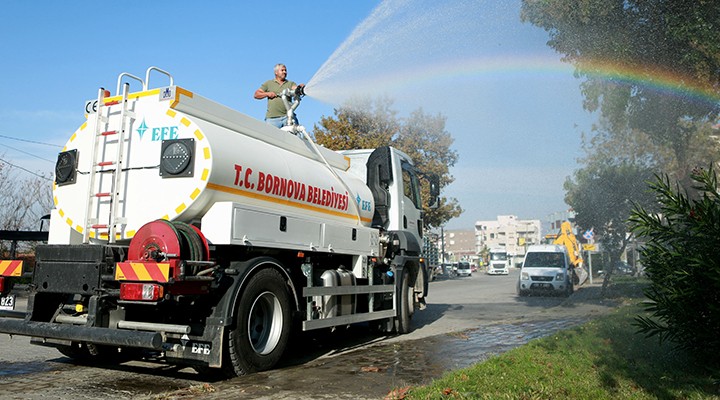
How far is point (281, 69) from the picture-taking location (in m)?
9.58

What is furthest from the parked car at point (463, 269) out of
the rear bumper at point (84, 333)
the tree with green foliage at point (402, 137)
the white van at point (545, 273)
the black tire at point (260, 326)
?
the rear bumper at point (84, 333)

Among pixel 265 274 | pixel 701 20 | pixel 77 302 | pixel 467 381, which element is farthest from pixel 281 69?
pixel 701 20

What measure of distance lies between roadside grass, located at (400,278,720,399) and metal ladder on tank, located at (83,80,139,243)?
3.71m

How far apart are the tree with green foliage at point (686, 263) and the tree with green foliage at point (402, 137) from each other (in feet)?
73.7

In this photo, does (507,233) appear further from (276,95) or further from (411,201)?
(276,95)

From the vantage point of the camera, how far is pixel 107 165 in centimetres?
648

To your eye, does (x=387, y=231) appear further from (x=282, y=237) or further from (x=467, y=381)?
(x=467, y=381)

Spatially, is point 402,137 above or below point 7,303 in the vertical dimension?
above

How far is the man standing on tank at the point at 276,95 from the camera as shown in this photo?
30.1ft

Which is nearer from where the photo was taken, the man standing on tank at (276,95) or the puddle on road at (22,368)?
the puddle on road at (22,368)

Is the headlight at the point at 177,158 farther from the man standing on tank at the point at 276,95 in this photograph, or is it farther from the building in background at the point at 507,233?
the building in background at the point at 507,233

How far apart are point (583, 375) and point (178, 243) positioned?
432cm

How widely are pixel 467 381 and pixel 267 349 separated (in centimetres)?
241

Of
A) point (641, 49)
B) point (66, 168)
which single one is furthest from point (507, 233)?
point (66, 168)
